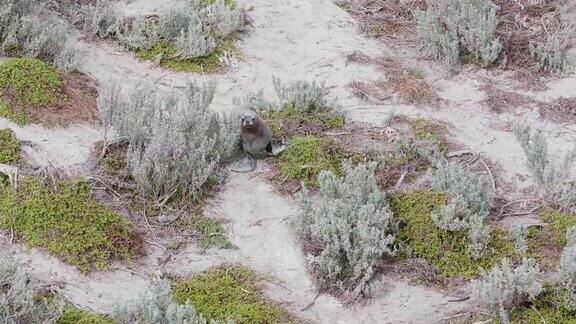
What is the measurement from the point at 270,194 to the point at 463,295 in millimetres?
2068

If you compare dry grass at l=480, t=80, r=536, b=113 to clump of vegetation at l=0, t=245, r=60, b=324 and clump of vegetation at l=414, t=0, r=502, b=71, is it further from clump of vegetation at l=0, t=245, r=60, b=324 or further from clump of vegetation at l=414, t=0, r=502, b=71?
clump of vegetation at l=0, t=245, r=60, b=324

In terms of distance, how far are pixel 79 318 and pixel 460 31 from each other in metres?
6.17

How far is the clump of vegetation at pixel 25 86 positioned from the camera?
7465 mm

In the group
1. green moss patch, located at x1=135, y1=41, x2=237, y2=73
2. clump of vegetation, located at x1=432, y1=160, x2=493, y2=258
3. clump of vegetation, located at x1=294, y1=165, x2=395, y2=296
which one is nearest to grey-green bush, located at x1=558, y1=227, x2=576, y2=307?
A: clump of vegetation, located at x1=432, y1=160, x2=493, y2=258

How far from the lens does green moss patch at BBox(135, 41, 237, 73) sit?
9141 mm

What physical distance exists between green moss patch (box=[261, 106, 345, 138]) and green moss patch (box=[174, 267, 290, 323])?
215cm

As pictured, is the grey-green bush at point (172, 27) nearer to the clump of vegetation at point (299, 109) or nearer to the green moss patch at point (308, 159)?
the clump of vegetation at point (299, 109)

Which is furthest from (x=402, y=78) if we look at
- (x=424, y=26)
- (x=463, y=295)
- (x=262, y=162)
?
(x=463, y=295)

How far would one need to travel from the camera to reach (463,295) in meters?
5.94

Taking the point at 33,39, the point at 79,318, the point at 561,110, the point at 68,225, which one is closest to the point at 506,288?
the point at 79,318

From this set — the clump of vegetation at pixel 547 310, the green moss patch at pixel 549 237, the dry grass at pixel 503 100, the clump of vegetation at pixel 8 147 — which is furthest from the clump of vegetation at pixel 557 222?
the clump of vegetation at pixel 8 147

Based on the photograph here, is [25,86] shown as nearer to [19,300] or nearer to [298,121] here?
[298,121]

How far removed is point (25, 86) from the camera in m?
7.63

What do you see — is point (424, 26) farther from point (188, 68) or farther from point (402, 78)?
point (188, 68)
